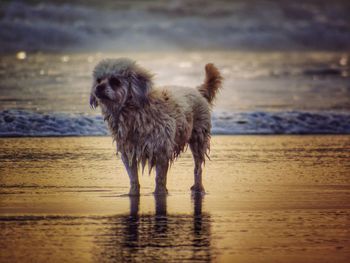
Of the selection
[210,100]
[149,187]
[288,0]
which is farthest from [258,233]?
[288,0]

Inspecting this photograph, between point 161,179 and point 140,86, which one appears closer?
point 140,86

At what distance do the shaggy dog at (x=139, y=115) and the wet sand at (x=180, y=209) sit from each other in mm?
355

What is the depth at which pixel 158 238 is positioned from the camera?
666cm

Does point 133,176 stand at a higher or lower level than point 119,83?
lower

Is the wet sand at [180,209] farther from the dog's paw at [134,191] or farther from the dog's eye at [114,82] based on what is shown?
the dog's eye at [114,82]

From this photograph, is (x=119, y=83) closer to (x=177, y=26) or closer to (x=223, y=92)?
(x=223, y=92)

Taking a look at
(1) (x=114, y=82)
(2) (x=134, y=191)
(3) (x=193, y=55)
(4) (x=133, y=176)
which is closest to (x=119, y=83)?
(1) (x=114, y=82)

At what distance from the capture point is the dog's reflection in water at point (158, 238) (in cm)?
612

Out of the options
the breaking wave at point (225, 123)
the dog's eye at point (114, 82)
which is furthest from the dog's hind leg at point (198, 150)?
the breaking wave at point (225, 123)

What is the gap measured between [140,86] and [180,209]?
4.49 feet

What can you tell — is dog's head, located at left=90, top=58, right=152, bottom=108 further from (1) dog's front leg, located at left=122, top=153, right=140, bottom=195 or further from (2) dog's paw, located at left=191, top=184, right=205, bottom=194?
(2) dog's paw, located at left=191, top=184, right=205, bottom=194

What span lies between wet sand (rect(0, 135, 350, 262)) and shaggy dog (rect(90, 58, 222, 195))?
36 centimetres

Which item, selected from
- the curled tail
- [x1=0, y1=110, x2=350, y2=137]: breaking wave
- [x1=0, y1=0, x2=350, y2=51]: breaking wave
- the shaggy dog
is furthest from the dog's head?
[x1=0, y1=0, x2=350, y2=51]: breaking wave

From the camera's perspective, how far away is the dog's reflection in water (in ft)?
20.1
